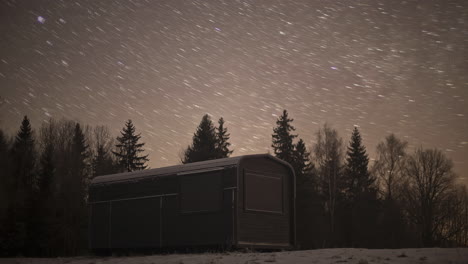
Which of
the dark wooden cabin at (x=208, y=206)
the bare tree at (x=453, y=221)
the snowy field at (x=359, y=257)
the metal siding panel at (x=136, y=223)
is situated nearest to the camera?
the snowy field at (x=359, y=257)

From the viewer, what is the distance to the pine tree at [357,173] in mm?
49000

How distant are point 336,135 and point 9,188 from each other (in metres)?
28.6

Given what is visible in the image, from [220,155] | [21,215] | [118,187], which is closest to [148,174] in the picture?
[118,187]

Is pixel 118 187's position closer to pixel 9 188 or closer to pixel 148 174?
pixel 148 174

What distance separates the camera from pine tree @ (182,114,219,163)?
47.1m

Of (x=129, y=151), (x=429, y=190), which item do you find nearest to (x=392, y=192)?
(x=429, y=190)

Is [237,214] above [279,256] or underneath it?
above

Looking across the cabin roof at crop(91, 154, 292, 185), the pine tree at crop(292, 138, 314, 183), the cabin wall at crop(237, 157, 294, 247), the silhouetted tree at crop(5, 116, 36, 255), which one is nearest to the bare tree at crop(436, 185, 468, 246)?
the pine tree at crop(292, 138, 314, 183)

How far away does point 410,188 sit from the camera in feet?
162

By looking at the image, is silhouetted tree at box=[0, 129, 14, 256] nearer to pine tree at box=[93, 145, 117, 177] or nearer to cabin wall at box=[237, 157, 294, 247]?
pine tree at box=[93, 145, 117, 177]

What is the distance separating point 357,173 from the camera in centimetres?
5006

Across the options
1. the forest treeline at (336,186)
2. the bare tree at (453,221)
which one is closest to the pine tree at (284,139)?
the forest treeline at (336,186)

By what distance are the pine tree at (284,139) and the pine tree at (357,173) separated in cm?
568

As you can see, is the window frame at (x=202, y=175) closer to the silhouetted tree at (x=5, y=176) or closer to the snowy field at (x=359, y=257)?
the snowy field at (x=359, y=257)
